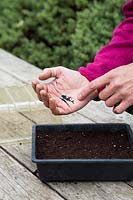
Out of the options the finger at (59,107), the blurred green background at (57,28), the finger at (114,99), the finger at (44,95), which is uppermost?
the finger at (114,99)

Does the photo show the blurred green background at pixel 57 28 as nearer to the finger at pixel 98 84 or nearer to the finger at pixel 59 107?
the finger at pixel 59 107

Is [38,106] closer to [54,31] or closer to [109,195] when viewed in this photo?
[109,195]

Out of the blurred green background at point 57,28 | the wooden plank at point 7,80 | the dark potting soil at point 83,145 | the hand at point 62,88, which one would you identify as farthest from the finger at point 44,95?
the blurred green background at point 57,28

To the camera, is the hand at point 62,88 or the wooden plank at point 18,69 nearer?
the hand at point 62,88

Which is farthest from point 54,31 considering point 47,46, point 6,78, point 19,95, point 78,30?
point 19,95

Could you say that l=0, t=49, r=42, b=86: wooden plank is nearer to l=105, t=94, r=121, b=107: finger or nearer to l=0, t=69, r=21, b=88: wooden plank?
l=0, t=69, r=21, b=88: wooden plank

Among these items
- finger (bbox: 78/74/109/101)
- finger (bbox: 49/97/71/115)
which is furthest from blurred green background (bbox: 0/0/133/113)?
finger (bbox: 78/74/109/101)

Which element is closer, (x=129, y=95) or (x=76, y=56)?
(x=129, y=95)
